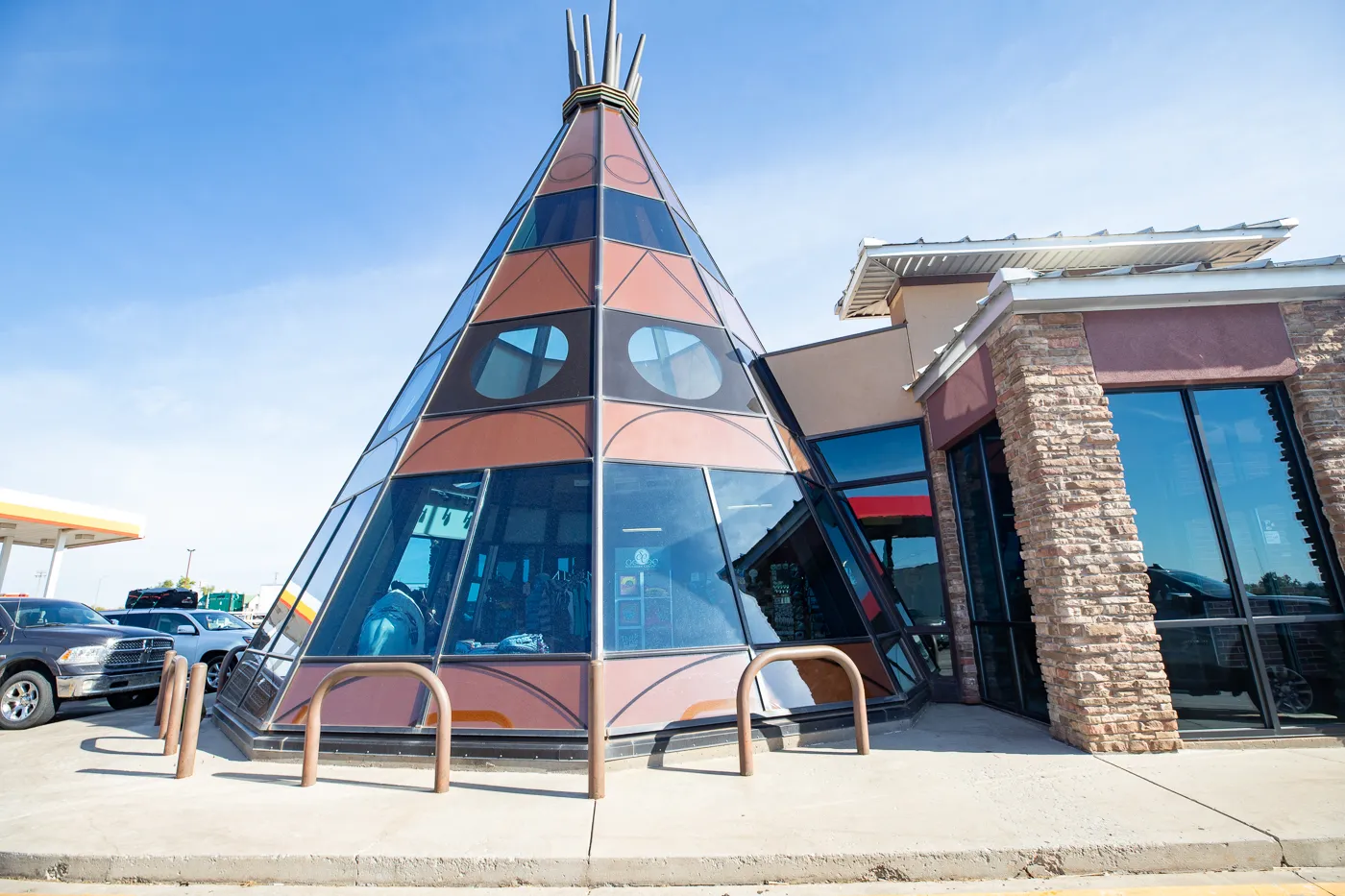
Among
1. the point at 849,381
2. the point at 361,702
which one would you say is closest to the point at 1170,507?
the point at 849,381

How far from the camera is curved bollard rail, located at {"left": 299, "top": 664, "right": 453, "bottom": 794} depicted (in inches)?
177

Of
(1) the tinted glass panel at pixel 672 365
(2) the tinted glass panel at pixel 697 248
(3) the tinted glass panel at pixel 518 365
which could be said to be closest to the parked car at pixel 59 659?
(3) the tinted glass panel at pixel 518 365

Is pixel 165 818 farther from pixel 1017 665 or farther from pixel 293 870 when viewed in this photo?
pixel 1017 665

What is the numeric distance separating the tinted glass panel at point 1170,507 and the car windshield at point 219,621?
1522cm

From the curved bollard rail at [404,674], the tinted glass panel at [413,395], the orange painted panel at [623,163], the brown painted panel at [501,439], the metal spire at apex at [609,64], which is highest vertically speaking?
Result: the metal spire at apex at [609,64]

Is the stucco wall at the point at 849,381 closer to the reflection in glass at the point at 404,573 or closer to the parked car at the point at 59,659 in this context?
the reflection in glass at the point at 404,573

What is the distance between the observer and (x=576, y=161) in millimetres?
10273

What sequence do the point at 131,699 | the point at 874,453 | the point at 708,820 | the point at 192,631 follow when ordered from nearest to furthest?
the point at 708,820 → the point at 874,453 → the point at 131,699 → the point at 192,631

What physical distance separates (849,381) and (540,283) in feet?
15.0

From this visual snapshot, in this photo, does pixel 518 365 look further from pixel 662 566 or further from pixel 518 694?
pixel 518 694

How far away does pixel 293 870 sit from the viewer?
135 inches

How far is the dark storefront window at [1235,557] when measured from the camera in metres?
5.48

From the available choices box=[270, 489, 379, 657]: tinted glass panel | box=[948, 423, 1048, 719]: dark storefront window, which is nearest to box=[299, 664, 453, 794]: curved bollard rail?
box=[270, 489, 379, 657]: tinted glass panel

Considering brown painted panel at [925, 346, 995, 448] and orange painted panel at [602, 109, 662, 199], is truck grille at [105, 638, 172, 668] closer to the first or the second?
orange painted panel at [602, 109, 662, 199]
